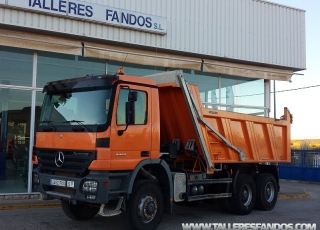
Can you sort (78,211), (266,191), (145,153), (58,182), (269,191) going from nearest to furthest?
1. (58,182)
2. (145,153)
3. (78,211)
4. (266,191)
5. (269,191)

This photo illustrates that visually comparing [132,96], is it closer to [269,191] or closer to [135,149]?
[135,149]

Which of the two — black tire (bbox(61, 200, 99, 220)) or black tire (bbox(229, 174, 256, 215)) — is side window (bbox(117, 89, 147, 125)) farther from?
black tire (bbox(229, 174, 256, 215))

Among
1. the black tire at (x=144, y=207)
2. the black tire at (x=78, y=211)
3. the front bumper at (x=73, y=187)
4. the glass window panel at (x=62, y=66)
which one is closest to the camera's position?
the front bumper at (x=73, y=187)

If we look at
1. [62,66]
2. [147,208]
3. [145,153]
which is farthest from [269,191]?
[62,66]

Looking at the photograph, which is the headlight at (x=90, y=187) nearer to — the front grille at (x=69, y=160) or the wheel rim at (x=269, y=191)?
the front grille at (x=69, y=160)

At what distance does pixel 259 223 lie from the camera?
8.90m

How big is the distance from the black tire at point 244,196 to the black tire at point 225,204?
0.24 feet

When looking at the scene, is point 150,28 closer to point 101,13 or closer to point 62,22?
point 101,13

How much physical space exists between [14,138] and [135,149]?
538 cm

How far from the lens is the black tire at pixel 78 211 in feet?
27.8

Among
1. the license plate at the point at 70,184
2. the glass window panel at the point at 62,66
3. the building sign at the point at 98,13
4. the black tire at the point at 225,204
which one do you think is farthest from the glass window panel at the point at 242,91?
the license plate at the point at 70,184

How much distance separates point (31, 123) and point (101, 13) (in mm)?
3752

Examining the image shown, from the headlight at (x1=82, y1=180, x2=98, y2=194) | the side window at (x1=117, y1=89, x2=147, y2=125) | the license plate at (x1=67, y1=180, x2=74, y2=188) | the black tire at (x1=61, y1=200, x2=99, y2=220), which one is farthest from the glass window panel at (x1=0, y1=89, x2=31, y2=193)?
the headlight at (x1=82, y1=180, x2=98, y2=194)

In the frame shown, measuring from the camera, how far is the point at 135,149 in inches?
293
